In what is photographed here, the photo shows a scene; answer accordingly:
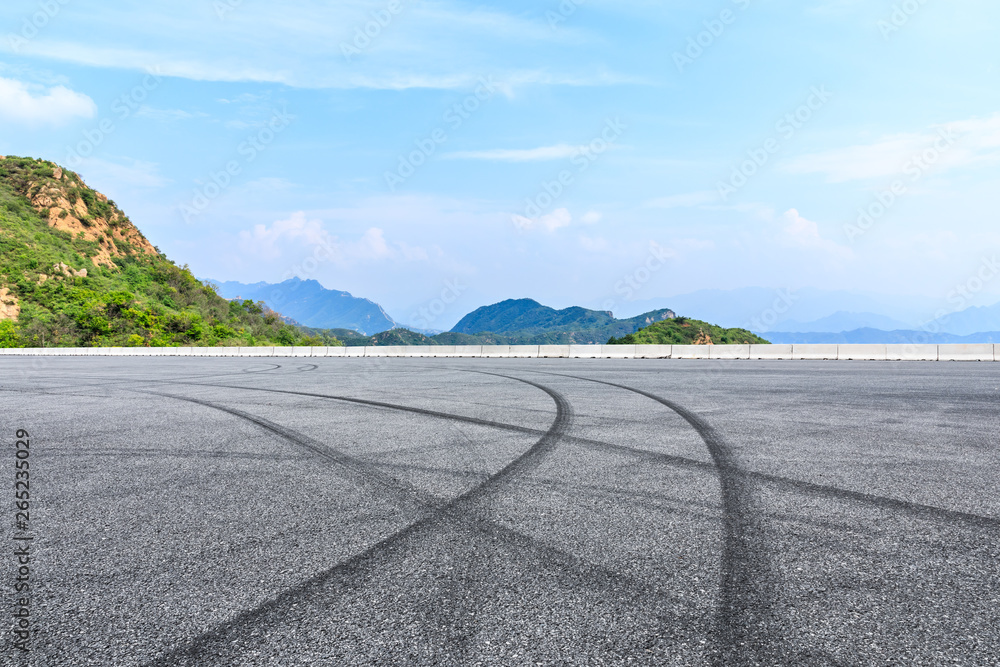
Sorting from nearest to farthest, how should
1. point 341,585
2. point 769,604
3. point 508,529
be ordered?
point 769,604, point 341,585, point 508,529

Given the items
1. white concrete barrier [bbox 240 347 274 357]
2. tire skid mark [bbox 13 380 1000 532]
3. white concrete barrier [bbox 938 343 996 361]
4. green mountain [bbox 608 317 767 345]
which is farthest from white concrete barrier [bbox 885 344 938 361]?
green mountain [bbox 608 317 767 345]

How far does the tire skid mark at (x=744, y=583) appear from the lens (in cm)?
267

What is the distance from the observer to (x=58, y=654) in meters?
2.69

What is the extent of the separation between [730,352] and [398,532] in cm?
3006

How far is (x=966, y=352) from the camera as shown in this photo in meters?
26.5

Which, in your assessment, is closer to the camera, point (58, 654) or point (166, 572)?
point (58, 654)

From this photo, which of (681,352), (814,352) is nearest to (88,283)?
(681,352)

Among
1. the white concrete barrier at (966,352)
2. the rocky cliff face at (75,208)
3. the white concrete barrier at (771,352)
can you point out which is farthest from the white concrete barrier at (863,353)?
the rocky cliff face at (75,208)

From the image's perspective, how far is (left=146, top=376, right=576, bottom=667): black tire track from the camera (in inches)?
112

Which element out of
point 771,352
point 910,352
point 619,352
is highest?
point 910,352

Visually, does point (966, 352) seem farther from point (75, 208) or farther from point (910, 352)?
point (75, 208)

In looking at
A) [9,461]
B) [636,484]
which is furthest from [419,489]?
[9,461]

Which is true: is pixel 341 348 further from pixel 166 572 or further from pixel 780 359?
pixel 166 572

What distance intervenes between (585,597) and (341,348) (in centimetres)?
4503
